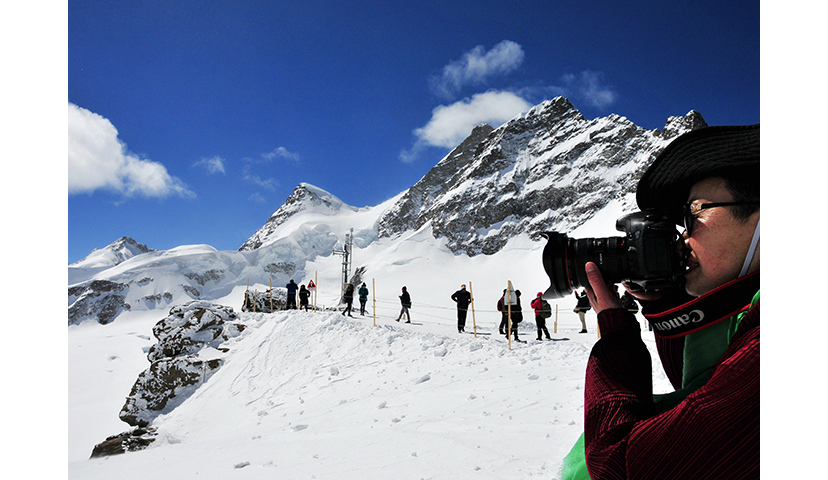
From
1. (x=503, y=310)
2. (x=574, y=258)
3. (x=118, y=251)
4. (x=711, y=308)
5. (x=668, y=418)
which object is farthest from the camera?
(x=118, y=251)

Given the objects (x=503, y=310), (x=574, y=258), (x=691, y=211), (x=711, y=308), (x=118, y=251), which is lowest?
(x=503, y=310)

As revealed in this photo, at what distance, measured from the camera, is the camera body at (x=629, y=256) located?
40.8 inches

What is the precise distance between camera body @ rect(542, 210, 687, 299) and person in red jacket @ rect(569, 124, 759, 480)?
0.04 m

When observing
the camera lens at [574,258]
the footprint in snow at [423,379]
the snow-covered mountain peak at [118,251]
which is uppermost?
the snow-covered mountain peak at [118,251]

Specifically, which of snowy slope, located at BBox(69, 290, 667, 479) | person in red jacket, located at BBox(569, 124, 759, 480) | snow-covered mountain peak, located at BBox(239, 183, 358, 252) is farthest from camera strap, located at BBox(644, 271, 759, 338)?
snow-covered mountain peak, located at BBox(239, 183, 358, 252)

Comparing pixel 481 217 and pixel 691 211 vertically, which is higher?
pixel 481 217

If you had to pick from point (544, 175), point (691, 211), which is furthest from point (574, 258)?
point (544, 175)

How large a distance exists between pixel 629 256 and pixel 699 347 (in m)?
0.30

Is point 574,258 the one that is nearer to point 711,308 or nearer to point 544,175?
point 711,308

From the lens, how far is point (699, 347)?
96cm

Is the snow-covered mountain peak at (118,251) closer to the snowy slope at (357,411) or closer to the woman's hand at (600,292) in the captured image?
the snowy slope at (357,411)

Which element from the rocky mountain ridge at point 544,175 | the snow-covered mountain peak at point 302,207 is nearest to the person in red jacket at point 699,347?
the rocky mountain ridge at point 544,175

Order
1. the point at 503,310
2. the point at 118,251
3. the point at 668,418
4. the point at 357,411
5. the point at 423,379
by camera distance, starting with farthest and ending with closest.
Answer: the point at 118,251, the point at 503,310, the point at 423,379, the point at 357,411, the point at 668,418
